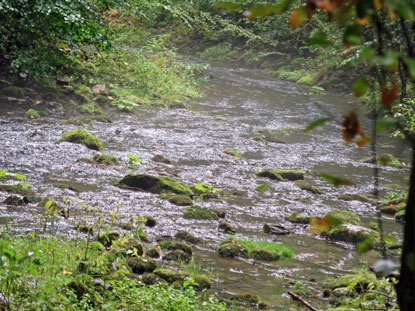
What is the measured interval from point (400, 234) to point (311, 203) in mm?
1666

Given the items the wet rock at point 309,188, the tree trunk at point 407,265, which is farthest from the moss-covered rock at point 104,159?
the tree trunk at point 407,265

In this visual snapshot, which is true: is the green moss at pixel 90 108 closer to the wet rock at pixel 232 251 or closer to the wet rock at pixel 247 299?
the wet rock at pixel 232 251

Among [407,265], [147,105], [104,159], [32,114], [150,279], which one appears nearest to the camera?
[407,265]

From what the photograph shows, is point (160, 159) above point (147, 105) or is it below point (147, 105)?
below

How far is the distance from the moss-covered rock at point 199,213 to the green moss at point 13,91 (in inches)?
285

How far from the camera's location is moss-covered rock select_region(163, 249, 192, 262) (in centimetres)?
533

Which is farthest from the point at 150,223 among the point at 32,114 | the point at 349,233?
the point at 32,114

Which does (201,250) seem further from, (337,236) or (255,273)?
(337,236)

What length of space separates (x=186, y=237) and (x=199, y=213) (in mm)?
972

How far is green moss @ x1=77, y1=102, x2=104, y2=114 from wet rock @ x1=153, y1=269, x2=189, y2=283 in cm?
891

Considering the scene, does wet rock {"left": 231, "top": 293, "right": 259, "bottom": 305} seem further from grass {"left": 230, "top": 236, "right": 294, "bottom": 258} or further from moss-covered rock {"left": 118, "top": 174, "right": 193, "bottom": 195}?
moss-covered rock {"left": 118, "top": 174, "right": 193, "bottom": 195}

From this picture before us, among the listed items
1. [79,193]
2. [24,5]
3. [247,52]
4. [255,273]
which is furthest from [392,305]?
[247,52]

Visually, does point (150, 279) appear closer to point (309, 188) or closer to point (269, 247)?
point (269, 247)

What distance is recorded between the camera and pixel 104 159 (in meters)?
9.25
